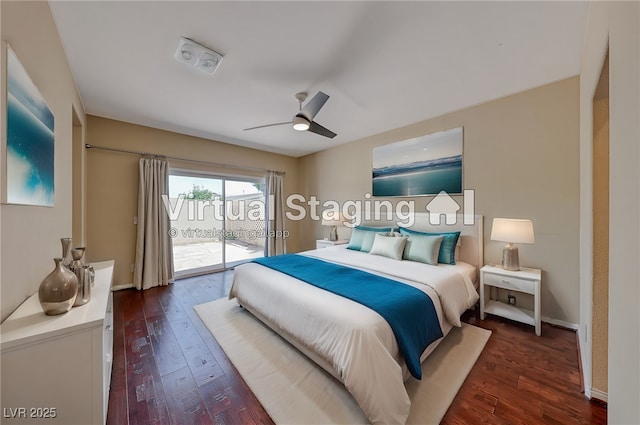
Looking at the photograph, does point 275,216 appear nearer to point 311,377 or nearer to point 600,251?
point 311,377

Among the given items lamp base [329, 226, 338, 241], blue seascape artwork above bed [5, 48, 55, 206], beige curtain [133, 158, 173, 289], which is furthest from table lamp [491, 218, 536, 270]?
beige curtain [133, 158, 173, 289]

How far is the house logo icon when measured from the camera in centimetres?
306

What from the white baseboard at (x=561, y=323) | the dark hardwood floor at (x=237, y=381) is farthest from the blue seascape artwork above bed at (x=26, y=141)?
the white baseboard at (x=561, y=323)

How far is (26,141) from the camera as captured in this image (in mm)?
1156

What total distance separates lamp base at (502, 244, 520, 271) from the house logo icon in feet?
1.69

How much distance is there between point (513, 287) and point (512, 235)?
540mm

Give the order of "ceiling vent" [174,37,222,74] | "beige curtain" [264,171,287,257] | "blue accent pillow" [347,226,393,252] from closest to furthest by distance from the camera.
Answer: "ceiling vent" [174,37,222,74] < "blue accent pillow" [347,226,393,252] < "beige curtain" [264,171,287,257]

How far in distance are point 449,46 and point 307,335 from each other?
2560mm

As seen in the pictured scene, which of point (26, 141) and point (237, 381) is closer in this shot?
Result: point (26, 141)

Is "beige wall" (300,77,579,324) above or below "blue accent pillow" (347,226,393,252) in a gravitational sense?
above

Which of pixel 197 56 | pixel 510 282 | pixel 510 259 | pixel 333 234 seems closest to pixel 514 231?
pixel 510 259

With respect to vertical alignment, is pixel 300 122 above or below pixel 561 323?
above

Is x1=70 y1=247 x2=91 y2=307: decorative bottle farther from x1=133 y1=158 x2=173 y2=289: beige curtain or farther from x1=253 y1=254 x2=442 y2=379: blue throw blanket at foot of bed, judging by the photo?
x1=133 y1=158 x2=173 y2=289: beige curtain

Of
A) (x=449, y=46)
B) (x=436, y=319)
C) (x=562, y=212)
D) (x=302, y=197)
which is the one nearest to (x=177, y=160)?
(x=302, y=197)
